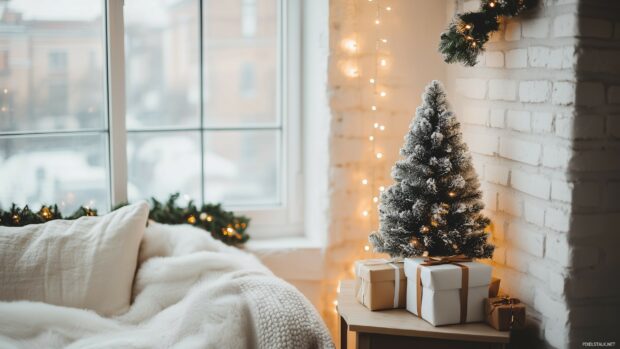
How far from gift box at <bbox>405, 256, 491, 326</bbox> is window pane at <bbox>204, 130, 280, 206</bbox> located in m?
1.22

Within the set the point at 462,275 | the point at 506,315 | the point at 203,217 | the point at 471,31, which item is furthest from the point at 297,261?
the point at 471,31

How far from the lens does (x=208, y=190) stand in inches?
136

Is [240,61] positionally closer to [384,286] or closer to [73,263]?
[73,263]

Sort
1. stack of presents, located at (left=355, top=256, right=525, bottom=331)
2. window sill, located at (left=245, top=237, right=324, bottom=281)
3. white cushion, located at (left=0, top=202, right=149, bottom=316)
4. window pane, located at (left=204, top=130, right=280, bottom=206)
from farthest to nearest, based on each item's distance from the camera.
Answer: window pane, located at (left=204, top=130, right=280, bottom=206)
window sill, located at (left=245, top=237, right=324, bottom=281)
white cushion, located at (left=0, top=202, right=149, bottom=316)
stack of presents, located at (left=355, top=256, right=525, bottom=331)

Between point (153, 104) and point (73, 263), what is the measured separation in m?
0.90

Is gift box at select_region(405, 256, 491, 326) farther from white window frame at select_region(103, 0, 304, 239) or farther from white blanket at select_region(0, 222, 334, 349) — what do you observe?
white window frame at select_region(103, 0, 304, 239)

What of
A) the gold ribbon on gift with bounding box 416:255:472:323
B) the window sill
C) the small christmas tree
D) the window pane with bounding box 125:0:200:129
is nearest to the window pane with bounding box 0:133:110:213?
the window pane with bounding box 125:0:200:129

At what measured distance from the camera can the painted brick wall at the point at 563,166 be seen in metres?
2.30

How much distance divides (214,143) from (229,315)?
122 centimetres

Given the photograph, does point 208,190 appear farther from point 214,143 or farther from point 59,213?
point 59,213

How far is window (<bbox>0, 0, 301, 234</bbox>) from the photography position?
3.12 m

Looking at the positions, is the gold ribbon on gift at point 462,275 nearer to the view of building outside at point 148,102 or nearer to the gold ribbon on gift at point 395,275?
the gold ribbon on gift at point 395,275

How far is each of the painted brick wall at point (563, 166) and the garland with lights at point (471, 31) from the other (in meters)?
0.09

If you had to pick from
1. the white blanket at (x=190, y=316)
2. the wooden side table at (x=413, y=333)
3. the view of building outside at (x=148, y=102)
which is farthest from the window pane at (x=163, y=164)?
the wooden side table at (x=413, y=333)
